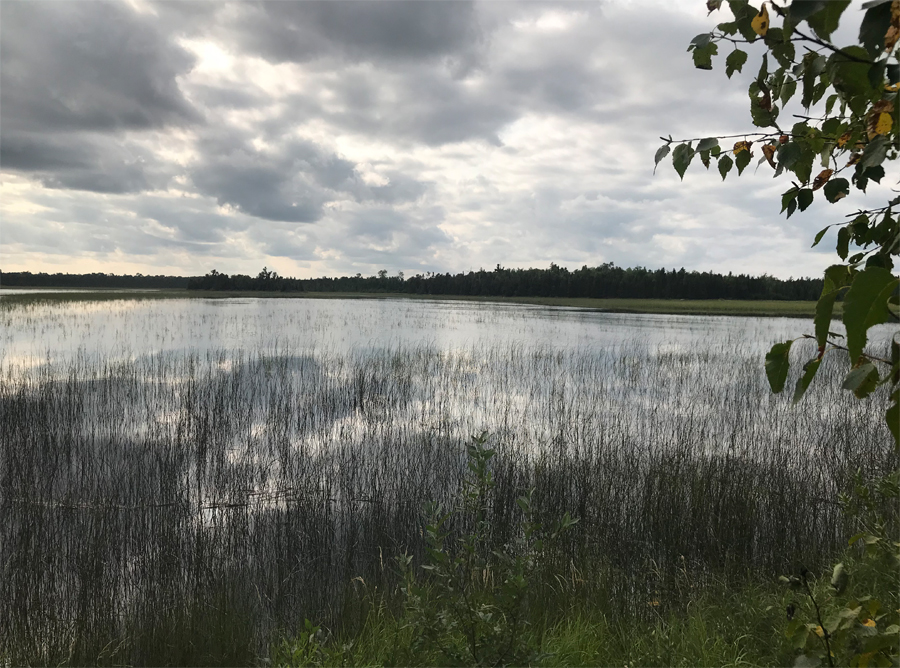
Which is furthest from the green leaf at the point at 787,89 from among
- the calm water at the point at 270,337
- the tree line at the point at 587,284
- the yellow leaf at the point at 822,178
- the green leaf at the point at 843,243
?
the tree line at the point at 587,284

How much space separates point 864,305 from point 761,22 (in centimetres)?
97

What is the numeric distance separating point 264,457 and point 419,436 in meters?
2.64

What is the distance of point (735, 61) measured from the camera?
1825 millimetres

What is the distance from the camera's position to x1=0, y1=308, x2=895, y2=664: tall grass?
4973 millimetres

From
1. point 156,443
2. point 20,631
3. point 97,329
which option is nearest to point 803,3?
point 20,631

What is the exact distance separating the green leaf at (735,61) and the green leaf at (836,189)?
487 mm

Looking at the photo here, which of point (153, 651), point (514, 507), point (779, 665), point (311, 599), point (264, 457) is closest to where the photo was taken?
point (779, 665)

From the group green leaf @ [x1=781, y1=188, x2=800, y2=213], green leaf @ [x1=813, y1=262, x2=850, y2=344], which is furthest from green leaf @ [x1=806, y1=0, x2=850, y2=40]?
green leaf @ [x1=781, y1=188, x2=800, y2=213]

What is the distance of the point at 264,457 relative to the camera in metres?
8.82

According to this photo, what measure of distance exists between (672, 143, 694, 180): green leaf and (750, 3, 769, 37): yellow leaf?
1.26 feet

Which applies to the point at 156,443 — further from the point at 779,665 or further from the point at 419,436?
the point at 779,665

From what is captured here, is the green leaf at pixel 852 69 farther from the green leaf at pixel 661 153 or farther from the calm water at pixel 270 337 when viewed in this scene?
the calm water at pixel 270 337

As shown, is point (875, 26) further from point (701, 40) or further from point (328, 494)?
point (328, 494)

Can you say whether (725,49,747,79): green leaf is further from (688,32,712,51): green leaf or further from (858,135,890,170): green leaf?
(858,135,890,170): green leaf
